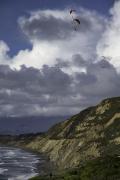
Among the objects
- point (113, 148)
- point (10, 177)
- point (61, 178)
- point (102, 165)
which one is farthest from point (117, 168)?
point (113, 148)

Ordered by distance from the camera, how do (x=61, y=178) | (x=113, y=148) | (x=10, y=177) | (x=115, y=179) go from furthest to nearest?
(x=113, y=148), (x=10, y=177), (x=61, y=178), (x=115, y=179)

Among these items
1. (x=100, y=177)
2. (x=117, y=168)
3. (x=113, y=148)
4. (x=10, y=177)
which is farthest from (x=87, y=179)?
(x=113, y=148)

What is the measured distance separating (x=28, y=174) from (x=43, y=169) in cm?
1829

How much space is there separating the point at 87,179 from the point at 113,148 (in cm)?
8712

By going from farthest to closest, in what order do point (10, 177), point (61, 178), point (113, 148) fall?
point (113, 148) → point (10, 177) → point (61, 178)

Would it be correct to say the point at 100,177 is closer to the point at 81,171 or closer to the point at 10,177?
the point at 81,171

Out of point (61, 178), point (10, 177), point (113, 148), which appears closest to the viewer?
point (61, 178)

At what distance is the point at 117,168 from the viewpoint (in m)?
112

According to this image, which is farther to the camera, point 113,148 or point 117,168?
point 113,148

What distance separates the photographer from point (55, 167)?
196m

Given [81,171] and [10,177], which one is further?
[10,177]

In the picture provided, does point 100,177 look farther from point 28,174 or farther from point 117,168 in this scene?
point 28,174

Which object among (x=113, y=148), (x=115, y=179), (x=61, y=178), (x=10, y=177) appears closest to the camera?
(x=115, y=179)

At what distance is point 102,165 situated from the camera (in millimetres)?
115250
